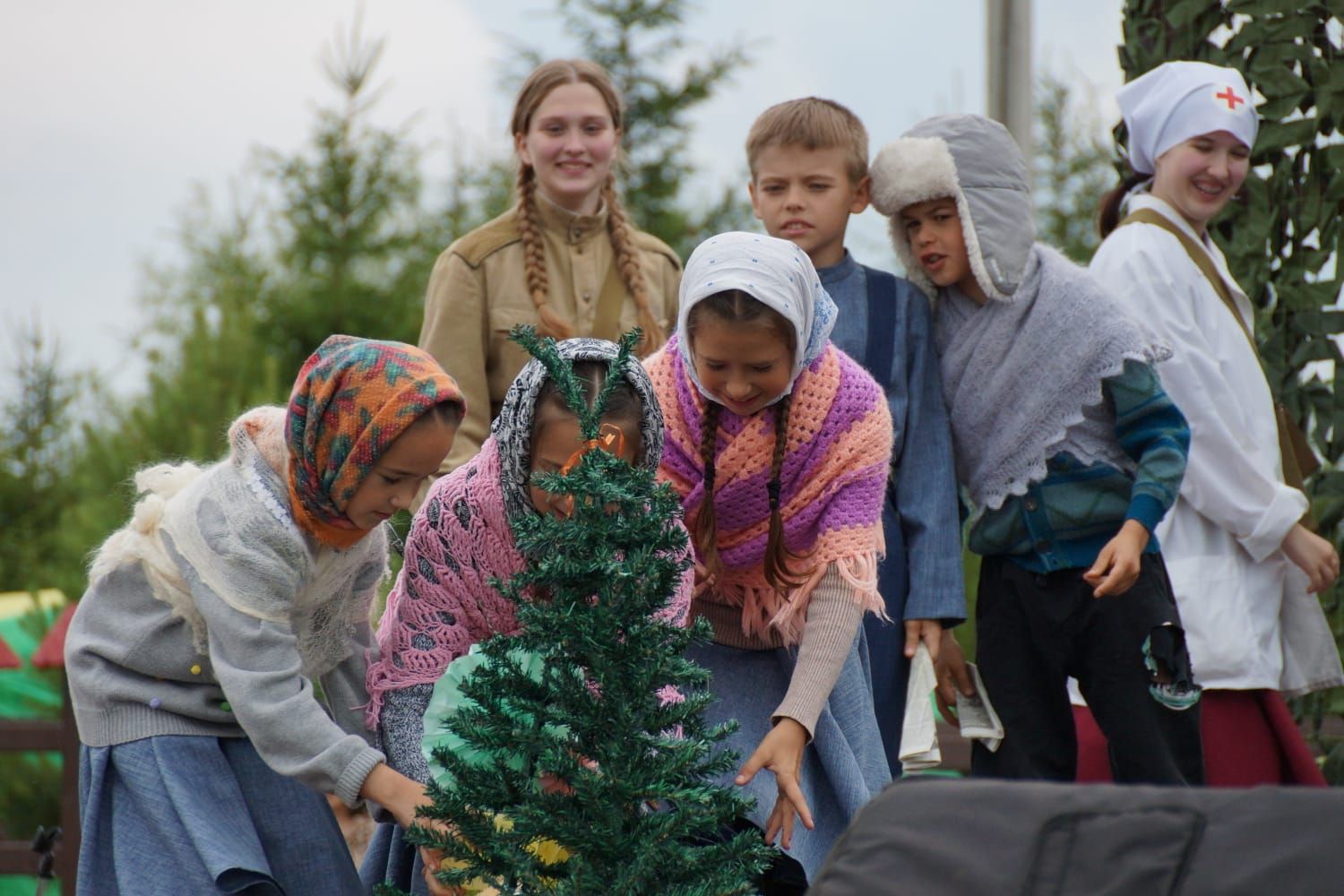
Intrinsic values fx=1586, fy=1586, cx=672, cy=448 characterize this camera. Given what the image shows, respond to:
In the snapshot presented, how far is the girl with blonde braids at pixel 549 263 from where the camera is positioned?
144 inches

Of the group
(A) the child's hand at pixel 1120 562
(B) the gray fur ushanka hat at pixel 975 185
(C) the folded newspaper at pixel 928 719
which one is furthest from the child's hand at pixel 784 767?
(B) the gray fur ushanka hat at pixel 975 185

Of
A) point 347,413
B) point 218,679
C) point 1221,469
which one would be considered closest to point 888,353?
point 1221,469

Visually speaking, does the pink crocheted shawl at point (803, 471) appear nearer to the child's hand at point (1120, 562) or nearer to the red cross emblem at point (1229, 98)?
the child's hand at point (1120, 562)

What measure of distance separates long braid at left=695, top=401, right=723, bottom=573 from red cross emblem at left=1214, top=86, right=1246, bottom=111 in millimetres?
1649

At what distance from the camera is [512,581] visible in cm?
195

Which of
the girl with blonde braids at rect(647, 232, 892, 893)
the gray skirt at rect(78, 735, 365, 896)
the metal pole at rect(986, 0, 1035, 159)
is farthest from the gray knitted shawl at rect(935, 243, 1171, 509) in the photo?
the metal pole at rect(986, 0, 1035, 159)

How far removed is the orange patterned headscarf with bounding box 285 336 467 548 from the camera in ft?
8.43

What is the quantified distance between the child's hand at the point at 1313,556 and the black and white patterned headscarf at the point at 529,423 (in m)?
1.74

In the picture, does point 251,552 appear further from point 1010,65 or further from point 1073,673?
point 1010,65

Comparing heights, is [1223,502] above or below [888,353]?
below

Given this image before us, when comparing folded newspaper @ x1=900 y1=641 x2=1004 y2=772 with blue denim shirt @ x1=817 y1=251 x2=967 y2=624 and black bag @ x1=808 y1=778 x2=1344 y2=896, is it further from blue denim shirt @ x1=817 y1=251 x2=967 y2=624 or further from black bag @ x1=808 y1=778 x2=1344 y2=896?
black bag @ x1=808 y1=778 x2=1344 y2=896

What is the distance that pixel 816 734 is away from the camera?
9.40ft

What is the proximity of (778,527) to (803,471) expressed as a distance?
12cm

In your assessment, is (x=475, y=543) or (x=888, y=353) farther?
(x=888, y=353)
